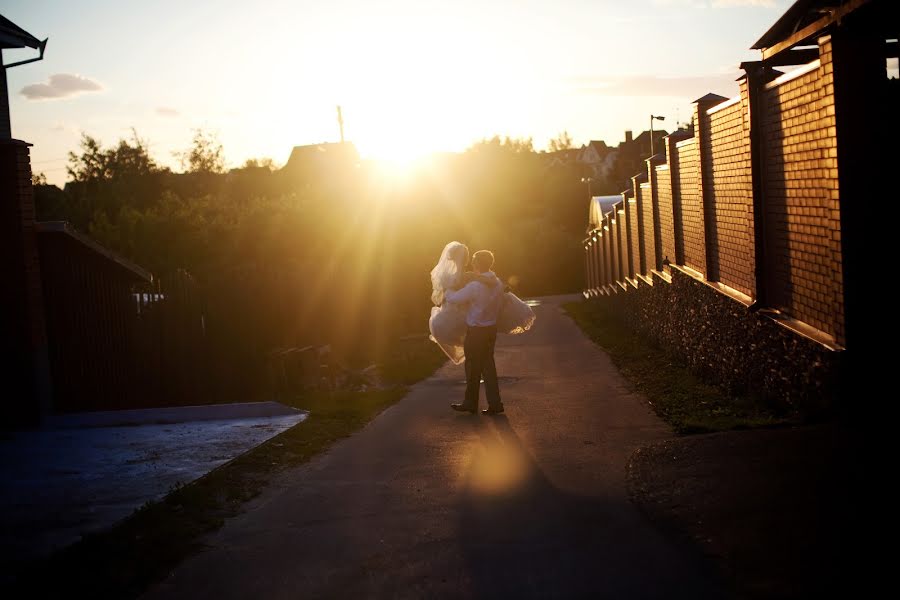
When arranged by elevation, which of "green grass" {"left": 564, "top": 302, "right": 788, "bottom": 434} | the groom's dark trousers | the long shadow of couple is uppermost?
the groom's dark trousers

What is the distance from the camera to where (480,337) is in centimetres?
1119

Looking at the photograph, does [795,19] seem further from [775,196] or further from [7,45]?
[7,45]

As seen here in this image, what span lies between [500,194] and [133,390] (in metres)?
66.1

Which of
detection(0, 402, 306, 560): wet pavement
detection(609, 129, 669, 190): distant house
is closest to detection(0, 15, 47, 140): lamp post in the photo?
detection(0, 402, 306, 560): wet pavement

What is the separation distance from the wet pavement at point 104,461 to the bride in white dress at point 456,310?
2011 millimetres

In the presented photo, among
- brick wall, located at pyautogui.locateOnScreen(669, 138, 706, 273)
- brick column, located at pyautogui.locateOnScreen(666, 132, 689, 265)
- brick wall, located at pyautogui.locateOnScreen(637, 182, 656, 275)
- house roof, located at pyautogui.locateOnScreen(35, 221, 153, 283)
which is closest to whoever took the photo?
brick wall, located at pyautogui.locateOnScreen(669, 138, 706, 273)

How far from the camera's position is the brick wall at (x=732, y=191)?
10.4 metres

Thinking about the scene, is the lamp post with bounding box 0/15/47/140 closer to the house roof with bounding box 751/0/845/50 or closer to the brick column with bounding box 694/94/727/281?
the brick column with bounding box 694/94/727/281

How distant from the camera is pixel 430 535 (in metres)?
6.12

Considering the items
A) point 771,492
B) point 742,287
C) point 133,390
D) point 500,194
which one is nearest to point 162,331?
point 133,390

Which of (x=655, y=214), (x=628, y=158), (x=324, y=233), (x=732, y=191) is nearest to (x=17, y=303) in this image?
(x=732, y=191)

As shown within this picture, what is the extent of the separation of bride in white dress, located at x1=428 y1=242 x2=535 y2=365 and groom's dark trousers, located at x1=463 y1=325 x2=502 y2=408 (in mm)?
390

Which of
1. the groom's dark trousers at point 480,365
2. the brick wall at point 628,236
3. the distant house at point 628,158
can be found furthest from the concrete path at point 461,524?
the distant house at point 628,158

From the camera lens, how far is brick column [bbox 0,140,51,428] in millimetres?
13094
